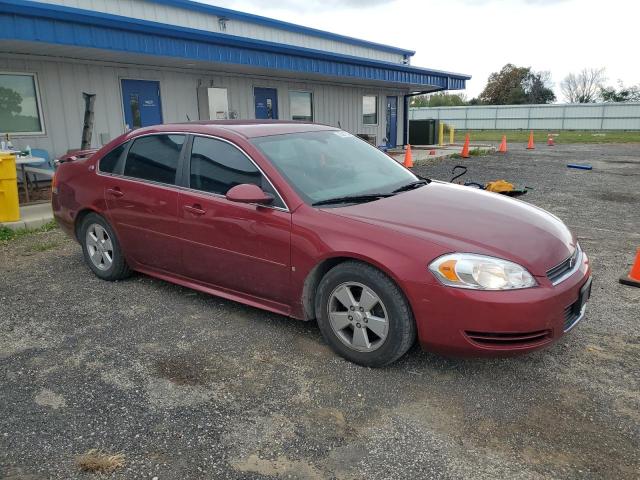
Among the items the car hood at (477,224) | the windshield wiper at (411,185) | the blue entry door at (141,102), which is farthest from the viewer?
the blue entry door at (141,102)

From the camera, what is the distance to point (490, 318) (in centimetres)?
289

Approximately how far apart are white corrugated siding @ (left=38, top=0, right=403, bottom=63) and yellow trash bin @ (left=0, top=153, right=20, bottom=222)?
6.26m

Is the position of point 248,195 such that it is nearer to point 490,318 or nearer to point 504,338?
point 490,318

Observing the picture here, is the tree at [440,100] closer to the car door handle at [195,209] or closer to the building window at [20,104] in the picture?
the building window at [20,104]

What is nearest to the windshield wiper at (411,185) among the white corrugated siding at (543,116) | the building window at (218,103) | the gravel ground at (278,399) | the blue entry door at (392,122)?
the gravel ground at (278,399)

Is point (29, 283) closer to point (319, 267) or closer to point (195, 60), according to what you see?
point (319, 267)

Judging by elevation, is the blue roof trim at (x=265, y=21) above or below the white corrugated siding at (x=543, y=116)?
above

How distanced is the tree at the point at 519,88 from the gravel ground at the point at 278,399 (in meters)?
65.7

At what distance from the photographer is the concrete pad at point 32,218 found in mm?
7129

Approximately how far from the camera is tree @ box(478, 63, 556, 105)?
6356cm

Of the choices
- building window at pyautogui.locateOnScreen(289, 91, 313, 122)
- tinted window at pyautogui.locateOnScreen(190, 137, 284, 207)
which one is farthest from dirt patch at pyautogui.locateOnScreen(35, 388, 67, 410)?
building window at pyautogui.locateOnScreen(289, 91, 313, 122)

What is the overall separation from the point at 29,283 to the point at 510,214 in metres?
4.62

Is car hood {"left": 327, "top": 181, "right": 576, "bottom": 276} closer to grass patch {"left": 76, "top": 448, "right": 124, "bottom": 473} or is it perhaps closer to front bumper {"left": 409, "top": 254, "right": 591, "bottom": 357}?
front bumper {"left": 409, "top": 254, "right": 591, "bottom": 357}

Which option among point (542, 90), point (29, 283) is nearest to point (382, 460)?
point (29, 283)
